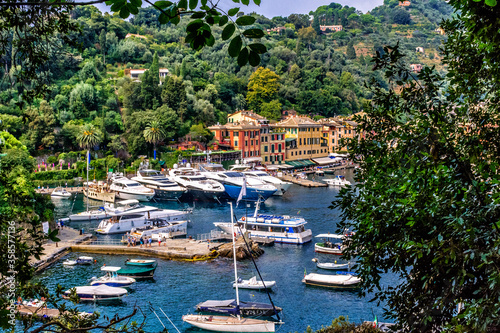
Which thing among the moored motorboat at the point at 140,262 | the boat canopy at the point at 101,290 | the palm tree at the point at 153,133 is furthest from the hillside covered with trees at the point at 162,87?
the boat canopy at the point at 101,290

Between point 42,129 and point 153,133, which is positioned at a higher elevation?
point 42,129

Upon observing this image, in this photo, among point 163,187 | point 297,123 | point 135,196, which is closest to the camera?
point 135,196

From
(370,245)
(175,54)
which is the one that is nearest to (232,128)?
(175,54)

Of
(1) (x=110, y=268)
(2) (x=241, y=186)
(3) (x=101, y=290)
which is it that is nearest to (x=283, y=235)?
(1) (x=110, y=268)

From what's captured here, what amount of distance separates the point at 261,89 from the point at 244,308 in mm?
50737

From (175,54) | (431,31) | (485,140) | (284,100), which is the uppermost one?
(431,31)

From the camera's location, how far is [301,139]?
57469 millimetres

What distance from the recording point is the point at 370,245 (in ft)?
21.2

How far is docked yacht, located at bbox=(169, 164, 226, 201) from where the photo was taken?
36.8 meters

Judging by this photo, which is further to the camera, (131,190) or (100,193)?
(100,193)

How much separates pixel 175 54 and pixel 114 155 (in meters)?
26.9

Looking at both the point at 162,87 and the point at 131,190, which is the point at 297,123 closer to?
the point at 162,87

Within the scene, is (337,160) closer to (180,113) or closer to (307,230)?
(180,113)

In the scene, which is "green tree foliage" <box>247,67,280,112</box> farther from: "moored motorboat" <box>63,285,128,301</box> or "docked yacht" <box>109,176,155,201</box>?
"moored motorboat" <box>63,285,128,301</box>
